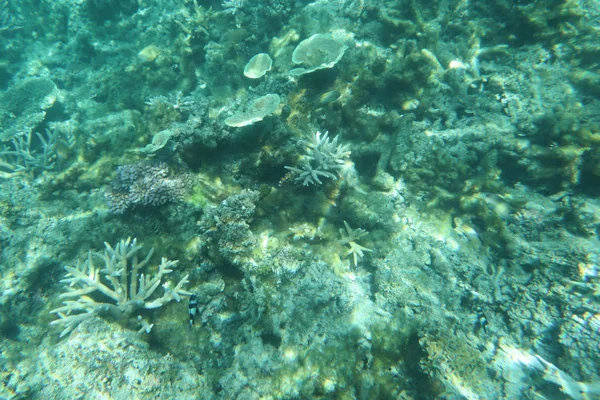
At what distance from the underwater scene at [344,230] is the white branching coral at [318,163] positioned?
36mm

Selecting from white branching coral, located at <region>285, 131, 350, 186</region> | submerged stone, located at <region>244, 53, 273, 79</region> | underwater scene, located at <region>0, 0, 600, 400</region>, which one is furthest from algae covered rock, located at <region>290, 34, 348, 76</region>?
white branching coral, located at <region>285, 131, 350, 186</region>

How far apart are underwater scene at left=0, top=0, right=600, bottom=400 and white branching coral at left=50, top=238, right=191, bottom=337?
0.11 ft

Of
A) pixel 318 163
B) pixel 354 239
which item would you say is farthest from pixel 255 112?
pixel 354 239

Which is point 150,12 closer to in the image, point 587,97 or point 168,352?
point 168,352

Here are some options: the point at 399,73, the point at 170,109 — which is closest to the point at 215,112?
the point at 170,109

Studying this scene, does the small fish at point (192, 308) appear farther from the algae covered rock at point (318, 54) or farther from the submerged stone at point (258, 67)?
the submerged stone at point (258, 67)

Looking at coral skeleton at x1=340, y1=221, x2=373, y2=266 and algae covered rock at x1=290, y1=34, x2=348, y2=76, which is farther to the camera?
algae covered rock at x1=290, y1=34, x2=348, y2=76

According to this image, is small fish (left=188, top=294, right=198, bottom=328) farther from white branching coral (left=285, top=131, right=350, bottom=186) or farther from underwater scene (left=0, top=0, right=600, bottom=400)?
white branching coral (left=285, top=131, right=350, bottom=186)

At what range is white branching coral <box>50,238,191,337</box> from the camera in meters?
3.27

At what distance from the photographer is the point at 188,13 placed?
7.72 meters

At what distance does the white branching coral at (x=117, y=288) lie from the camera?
10.7 feet

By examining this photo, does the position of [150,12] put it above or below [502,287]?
above

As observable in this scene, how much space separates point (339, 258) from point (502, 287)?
2223 millimetres

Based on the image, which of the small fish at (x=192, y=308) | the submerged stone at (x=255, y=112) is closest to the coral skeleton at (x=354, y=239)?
the submerged stone at (x=255, y=112)
